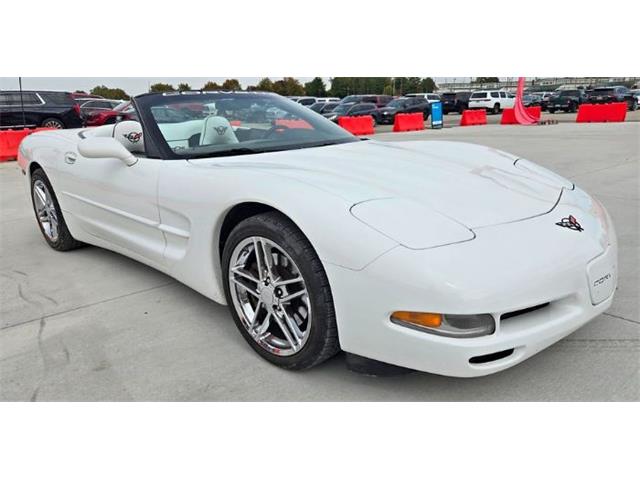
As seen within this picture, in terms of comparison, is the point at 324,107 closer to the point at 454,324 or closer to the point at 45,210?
the point at 45,210

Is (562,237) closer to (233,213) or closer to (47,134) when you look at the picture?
(233,213)

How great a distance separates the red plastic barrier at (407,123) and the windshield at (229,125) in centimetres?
1711

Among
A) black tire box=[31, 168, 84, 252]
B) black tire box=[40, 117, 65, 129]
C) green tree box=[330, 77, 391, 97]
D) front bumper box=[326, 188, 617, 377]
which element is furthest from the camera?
green tree box=[330, 77, 391, 97]

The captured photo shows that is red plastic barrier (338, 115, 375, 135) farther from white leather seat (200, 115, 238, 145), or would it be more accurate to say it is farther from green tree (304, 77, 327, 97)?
green tree (304, 77, 327, 97)

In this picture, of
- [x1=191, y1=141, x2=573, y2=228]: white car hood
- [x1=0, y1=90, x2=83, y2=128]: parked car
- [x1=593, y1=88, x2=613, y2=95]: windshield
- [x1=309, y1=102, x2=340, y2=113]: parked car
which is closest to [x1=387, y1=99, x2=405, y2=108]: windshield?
[x1=309, y1=102, x2=340, y2=113]: parked car

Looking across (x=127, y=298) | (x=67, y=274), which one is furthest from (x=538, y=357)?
(x=67, y=274)

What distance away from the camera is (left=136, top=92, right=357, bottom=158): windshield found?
123 inches

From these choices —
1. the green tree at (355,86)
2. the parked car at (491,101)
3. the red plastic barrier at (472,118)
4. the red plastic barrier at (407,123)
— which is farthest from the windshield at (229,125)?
the green tree at (355,86)

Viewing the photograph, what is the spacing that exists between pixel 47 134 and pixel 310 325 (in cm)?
350

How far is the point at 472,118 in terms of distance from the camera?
72.3ft

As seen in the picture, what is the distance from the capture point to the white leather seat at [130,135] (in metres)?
3.57

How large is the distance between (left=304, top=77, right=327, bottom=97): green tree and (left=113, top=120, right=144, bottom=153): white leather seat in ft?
217

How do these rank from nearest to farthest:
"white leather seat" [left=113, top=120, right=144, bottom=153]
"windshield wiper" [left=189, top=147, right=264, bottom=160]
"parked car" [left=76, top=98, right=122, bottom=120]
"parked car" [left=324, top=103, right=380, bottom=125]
→ 1. "windshield wiper" [left=189, top=147, right=264, bottom=160]
2. "white leather seat" [left=113, top=120, right=144, bottom=153]
3. "parked car" [left=76, top=98, right=122, bottom=120]
4. "parked car" [left=324, top=103, right=380, bottom=125]

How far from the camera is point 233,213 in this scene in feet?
8.57
